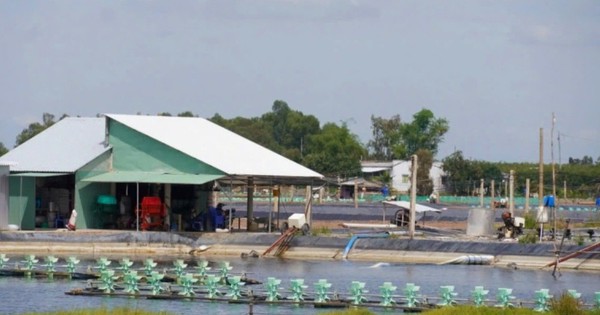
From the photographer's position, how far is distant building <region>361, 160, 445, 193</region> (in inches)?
6181

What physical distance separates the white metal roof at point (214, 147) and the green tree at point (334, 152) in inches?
3012

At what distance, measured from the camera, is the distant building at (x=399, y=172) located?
6181 inches

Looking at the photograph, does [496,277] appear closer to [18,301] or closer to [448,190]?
[18,301]

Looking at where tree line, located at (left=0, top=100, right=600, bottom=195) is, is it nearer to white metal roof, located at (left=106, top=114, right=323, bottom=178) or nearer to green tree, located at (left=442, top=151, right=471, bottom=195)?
green tree, located at (left=442, top=151, right=471, bottom=195)

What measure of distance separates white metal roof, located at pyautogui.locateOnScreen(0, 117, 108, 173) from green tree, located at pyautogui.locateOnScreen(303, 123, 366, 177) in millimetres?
76270

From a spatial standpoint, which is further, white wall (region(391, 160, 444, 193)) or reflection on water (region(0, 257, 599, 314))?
white wall (region(391, 160, 444, 193))

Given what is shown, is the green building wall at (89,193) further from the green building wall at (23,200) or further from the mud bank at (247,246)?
the green building wall at (23,200)

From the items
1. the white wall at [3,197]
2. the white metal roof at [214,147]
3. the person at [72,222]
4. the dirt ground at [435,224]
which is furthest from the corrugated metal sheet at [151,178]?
the dirt ground at [435,224]

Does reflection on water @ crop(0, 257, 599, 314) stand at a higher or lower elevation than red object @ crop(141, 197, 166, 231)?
lower

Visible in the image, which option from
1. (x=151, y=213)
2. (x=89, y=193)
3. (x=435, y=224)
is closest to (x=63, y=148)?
(x=89, y=193)

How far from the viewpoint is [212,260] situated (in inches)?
2370

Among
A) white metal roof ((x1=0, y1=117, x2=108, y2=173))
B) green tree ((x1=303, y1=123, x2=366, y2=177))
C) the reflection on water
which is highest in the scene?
green tree ((x1=303, y1=123, x2=366, y2=177))

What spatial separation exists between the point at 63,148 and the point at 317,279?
19242 millimetres

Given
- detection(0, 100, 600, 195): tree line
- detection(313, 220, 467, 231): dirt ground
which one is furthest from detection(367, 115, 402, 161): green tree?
detection(313, 220, 467, 231): dirt ground
